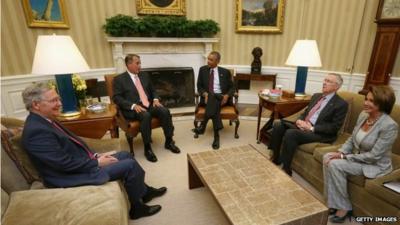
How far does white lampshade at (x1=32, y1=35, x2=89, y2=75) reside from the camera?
6.43 ft

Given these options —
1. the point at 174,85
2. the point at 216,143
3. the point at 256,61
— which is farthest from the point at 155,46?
→ the point at 216,143

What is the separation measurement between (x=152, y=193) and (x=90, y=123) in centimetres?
94

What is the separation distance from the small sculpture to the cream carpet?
1.07m

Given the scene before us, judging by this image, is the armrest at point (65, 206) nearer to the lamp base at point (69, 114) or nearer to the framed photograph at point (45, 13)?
the lamp base at point (69, 114)

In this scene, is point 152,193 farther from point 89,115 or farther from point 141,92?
point 141,92

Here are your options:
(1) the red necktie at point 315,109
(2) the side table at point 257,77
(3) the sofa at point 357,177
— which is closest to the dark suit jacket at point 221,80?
(2) the side table at point 257,77

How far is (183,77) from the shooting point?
15.0 feet

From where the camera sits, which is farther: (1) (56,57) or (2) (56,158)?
(1) (56,57)

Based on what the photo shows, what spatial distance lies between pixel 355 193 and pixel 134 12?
4.09 meters

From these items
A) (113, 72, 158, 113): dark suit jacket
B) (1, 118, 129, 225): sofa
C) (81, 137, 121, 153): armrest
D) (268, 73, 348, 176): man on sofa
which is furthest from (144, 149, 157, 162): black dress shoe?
(268, 73, 348, 176): man on sofa

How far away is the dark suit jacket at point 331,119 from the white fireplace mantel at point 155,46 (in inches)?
104

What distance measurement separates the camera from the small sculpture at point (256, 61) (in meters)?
4.36

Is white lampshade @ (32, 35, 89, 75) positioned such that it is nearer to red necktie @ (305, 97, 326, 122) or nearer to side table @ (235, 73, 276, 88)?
red necktie @ (305, 97, 326, 122)

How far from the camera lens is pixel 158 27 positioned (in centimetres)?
389
